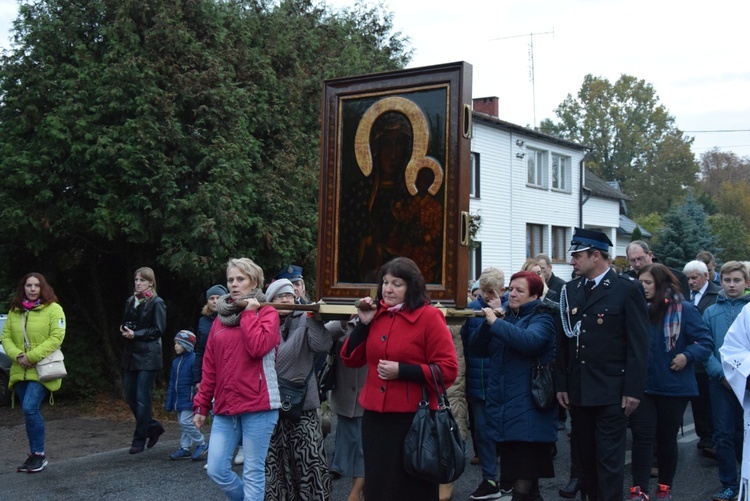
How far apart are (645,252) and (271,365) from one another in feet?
17.0

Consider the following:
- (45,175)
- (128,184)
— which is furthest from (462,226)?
(45,175)

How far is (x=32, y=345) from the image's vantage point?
8.00 metres

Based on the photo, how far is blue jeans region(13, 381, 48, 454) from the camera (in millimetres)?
7918

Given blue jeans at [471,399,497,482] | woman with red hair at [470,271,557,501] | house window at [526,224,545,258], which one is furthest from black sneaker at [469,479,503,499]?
house window at [526,224,545,258]

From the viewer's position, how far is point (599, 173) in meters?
70.0

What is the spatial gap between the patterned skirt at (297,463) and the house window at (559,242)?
28.6 metres

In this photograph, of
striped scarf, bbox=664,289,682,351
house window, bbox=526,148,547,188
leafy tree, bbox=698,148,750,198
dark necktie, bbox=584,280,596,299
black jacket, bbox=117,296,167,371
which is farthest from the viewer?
leafy tree, bbox=698,148,750,198

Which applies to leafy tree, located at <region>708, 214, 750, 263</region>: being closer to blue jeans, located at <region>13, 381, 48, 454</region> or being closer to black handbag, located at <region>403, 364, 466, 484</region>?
blue jeans, located at <region>13, 381, 48, 454</region>

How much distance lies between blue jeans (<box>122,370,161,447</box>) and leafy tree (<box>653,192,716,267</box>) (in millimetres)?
26342

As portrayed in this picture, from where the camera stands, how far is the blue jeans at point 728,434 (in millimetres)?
6836

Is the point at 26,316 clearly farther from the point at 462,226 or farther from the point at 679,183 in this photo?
the point at 679,183

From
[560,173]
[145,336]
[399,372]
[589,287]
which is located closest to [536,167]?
[560,173]

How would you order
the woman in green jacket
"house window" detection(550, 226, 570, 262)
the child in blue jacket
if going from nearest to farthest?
1. the woman in green jacket
2. the child in blue jacket
3. "house window" detection(550, 226, 570, 262)

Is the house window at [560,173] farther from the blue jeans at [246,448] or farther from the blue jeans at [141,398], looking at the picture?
the blue jeans at [246,448]
